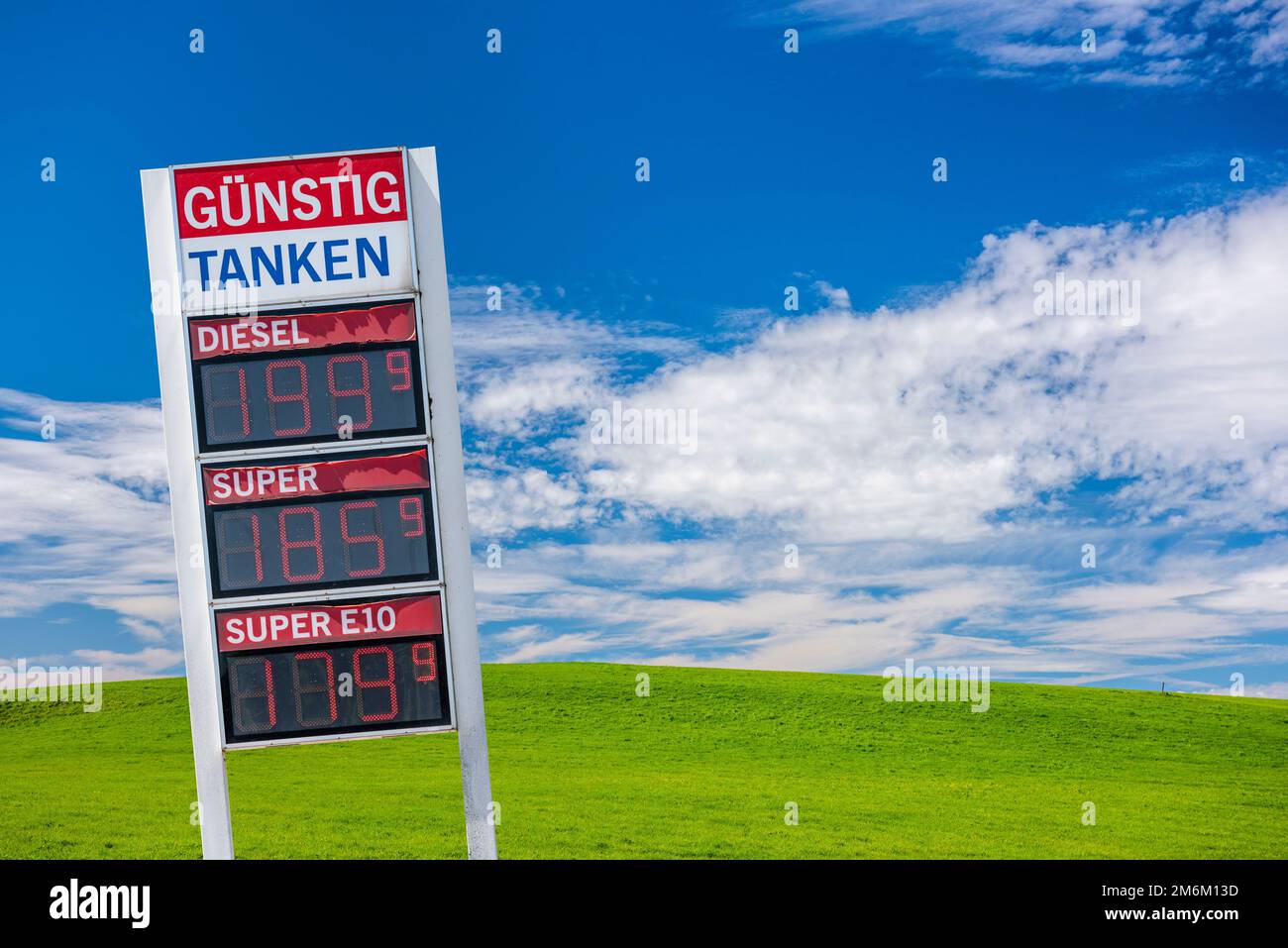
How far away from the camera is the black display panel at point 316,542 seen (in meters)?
12.9

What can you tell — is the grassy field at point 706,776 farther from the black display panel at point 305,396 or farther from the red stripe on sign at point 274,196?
the red stripe on sign at point 274,196

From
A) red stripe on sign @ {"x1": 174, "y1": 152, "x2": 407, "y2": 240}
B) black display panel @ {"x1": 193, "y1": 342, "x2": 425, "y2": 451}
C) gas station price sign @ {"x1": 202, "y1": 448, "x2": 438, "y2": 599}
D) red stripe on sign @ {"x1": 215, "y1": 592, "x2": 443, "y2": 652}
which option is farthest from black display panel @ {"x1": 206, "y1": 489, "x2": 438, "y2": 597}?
red stripe on sign @ {"x1": 174, "y1": 152, "x2": 407, "y2": 240}

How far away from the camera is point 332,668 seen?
13.1 metres

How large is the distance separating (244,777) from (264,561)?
23346 millimetres

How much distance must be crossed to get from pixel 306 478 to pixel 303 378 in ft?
3.74

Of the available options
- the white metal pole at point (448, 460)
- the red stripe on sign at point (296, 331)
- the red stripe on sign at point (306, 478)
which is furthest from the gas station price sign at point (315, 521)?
the red stripe on sign at point (296, 331)

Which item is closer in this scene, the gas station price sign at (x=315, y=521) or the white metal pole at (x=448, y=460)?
the gas station price sign at (x=315, y=521)

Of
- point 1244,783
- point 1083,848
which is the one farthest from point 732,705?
point 1083,848

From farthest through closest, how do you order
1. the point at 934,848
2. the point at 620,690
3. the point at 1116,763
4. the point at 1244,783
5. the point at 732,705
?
the point at 620,690 → the point at 732,705 → the point at 1116,763 → the point at 1244,783 → the point at 934,848

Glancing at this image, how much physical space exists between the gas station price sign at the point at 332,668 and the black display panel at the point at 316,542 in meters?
0.31

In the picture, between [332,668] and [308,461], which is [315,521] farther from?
[332,668]
